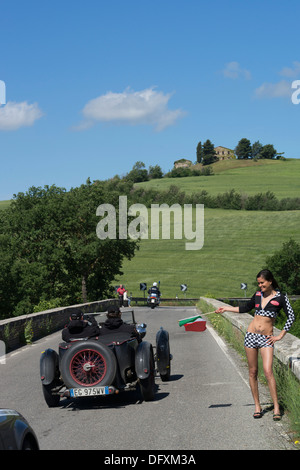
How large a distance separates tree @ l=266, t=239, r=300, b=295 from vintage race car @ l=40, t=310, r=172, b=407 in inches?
2965

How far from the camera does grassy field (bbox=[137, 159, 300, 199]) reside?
14012 cm

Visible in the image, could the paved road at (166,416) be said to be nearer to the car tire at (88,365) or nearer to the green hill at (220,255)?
the car tire at (88,365)

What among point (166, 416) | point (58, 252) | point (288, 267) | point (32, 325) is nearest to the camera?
point (166, 416)

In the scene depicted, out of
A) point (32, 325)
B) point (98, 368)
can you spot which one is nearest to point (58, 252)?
point (32, 325)

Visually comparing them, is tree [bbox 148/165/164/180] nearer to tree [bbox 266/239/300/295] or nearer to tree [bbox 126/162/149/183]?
tree [bbox 126/162/149/183]

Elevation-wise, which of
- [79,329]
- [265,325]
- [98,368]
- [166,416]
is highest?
[265,325]

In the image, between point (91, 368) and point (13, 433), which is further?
point (91, 368)

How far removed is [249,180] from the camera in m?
154

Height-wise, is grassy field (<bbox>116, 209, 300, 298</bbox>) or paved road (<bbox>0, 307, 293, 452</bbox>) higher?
paved road (<bbox>0, 307, 293, 452</bbox>)

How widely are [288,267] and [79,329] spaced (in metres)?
77.2

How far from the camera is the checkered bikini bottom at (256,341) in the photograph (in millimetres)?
7684

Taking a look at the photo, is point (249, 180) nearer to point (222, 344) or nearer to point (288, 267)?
point (288, 267)

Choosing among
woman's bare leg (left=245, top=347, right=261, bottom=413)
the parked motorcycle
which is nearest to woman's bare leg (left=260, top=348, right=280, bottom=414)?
woman's bare leg (left=245, top=347, right=261, bottom=413)

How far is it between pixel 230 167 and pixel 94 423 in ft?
615
